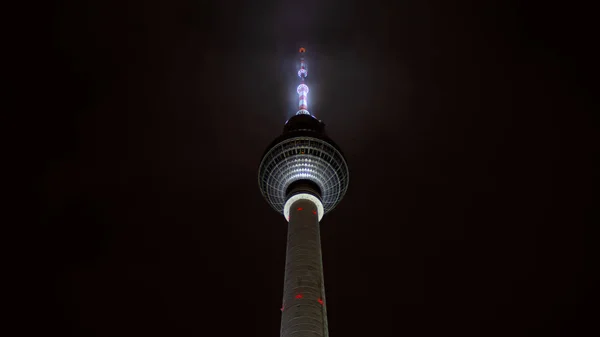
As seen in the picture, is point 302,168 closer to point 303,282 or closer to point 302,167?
point 302,167

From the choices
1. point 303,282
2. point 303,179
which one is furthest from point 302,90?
point 303,282

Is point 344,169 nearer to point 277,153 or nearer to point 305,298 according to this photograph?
point 277,153

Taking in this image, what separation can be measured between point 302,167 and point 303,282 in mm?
16992

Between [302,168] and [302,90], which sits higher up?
[302,90]

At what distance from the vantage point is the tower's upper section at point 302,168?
5641 cm

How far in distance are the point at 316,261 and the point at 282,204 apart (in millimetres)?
14056

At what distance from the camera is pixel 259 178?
59.2 m

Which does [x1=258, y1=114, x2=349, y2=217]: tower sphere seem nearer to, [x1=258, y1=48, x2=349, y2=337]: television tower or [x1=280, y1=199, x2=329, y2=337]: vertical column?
[x1=258, y1=48, x2=349, y2=337]: television tower

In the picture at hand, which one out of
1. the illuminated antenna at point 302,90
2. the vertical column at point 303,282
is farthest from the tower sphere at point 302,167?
the illuminated antenna at point 302,90

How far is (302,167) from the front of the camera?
56438 millimetres

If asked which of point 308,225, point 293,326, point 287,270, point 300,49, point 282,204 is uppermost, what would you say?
point 300,49

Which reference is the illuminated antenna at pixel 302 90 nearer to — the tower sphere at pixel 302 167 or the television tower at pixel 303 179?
the television tower at pixel 303 179

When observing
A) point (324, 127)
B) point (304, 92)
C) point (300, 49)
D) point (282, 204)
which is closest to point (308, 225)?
point (282, 204)

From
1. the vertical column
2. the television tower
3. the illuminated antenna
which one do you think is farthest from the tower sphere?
the illuminated antenna
